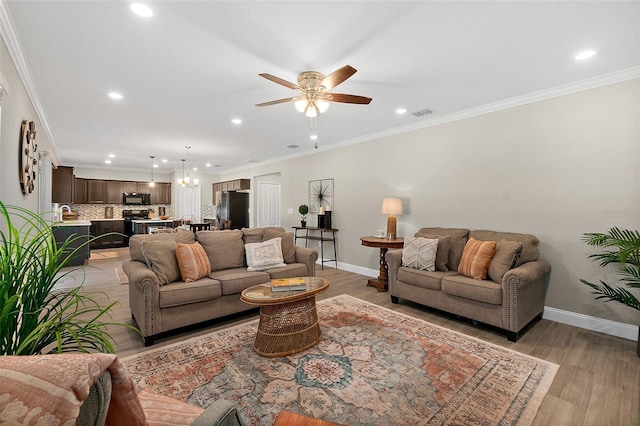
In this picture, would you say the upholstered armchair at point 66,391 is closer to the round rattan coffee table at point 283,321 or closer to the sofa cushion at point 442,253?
the round rattan coffee table at point 283,321

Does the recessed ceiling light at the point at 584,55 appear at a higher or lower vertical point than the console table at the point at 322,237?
higher

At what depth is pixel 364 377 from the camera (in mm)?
2154

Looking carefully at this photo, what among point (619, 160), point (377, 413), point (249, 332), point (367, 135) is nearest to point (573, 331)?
point (619, 160)

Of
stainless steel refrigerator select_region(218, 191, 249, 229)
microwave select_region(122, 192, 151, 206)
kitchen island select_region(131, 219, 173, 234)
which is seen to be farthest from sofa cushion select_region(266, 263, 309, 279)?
microwave select_region(122, 192, 151, 206)

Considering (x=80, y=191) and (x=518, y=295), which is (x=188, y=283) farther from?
(x=80, y=191)

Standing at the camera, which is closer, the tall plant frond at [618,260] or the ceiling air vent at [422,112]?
the tall plant frond at [618,260]

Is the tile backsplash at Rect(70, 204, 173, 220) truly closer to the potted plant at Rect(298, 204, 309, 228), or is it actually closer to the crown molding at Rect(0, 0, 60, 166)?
the crown molding at Rect(0, 0, 60, 166)

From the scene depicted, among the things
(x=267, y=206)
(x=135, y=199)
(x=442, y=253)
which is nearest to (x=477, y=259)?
(x=442, y=253)

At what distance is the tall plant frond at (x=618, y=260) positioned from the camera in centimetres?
249

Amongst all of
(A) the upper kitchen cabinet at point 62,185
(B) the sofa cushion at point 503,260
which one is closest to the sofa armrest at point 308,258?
(B) the sofa cushion at point 503,260

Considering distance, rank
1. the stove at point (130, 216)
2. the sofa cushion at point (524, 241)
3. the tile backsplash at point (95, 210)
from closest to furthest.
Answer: the sofa cushion at point (524, 241), the tile backsplash at point (95, 210), the stove at point (130, 216)

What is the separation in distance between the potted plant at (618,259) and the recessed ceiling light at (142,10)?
4052mm

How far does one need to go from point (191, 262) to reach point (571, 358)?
3622 mm

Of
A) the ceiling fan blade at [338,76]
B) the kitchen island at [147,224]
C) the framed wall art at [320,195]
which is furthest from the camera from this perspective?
the kitchen island at [147,224]
